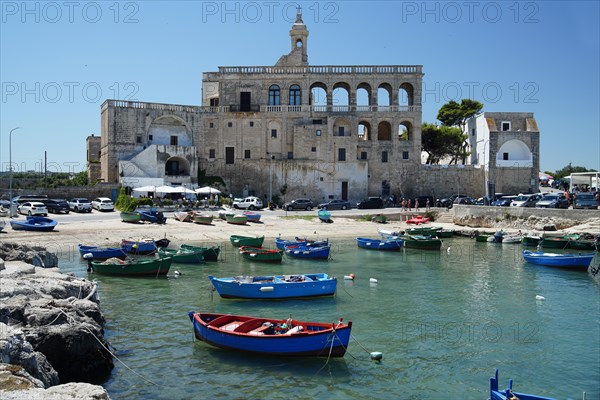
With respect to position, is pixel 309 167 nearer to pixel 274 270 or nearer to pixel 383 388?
pixel 274 270

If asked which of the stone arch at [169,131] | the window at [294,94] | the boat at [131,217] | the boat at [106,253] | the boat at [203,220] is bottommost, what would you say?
the boat at [106,253]

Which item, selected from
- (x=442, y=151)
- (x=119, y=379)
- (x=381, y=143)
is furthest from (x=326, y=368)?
(x=442, y=151)

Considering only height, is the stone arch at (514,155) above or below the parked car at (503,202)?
above

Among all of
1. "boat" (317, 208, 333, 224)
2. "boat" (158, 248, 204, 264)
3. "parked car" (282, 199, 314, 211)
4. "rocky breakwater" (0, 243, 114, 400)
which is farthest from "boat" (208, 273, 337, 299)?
"parked car" (282, 199, 314, 211)

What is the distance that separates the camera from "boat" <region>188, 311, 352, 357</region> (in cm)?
1388

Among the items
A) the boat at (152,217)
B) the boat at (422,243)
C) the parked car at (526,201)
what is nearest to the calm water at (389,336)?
the boat at (422,243)

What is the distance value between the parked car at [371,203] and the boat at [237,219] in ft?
46.2

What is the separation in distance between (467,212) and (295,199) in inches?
663

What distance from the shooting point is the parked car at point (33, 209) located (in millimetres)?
40812

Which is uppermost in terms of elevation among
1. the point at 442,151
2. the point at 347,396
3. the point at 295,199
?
the point at 442,151

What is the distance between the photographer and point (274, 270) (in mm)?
26844

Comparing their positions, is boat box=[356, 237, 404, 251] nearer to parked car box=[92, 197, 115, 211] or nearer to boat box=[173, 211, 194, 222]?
boat box=[173, 211, 194, 222]

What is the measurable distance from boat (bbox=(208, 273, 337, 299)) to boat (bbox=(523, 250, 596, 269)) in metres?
14.0

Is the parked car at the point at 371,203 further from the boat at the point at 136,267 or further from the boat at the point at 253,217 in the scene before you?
the boat at the point at 136,267
